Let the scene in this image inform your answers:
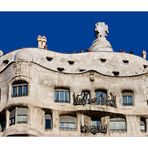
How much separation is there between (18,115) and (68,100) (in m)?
4.13

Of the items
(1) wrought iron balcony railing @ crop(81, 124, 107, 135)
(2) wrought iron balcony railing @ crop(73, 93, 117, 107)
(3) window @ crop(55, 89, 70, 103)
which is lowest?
(1) wrought iron balcony railing @ crop(81, 124, 107, 135)

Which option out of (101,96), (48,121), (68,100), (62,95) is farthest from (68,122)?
(101,96)

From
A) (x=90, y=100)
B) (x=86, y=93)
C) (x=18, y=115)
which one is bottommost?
(x=18, y=115)

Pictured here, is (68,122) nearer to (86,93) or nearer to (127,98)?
(86,93)

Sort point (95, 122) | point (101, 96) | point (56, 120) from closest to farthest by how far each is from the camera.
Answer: point (56, 120) < point (95, 122) < point (101, 96)

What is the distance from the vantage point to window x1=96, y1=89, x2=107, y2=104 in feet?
127

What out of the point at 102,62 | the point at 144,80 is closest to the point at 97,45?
the point at 102,62

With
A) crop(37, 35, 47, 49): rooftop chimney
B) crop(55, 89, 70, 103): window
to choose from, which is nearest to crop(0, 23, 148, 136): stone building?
crop(55, 89, 70, 103): window

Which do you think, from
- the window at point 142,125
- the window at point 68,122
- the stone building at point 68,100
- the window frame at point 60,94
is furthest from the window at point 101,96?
the window at point 142,125

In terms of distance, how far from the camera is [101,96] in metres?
39.2

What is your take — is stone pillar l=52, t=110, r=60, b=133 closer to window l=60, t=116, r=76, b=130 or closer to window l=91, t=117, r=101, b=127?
window l=60, t=116, r=76, b=130

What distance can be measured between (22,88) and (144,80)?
903 centimetres

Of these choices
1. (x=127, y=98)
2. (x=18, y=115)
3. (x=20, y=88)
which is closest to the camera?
(x=18, y=115)

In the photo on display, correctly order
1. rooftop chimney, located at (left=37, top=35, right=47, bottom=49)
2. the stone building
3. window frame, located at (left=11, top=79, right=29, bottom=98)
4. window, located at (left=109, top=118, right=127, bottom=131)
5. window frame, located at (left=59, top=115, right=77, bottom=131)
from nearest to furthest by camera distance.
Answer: the stone building → window frame, located at (left=11, top=79, right=29, bottom=98) → window frame, located at (left=59, top=115, right=77, bottom=131) → window, located at (left=109, top=118, right=127, bottom=131) → rooftop chimney, located at (left=37, top=35, right=47, bottom=49)
